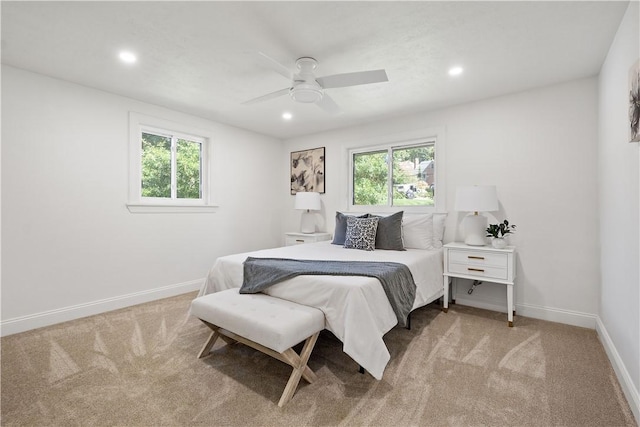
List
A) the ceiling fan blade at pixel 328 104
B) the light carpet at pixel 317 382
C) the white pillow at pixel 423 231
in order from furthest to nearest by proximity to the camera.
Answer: the white pillow at pixel 423 231
the ceiling fan blade at pixel 328 104
the light carpet at pixel 317 382

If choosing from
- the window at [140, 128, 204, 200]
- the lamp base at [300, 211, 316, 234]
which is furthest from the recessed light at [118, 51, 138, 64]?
the lamp base at [300, 211, 316, 234]

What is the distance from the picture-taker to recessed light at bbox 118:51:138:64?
8.09ft

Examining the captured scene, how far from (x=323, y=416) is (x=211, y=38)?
262cm

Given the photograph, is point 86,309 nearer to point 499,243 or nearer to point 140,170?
point 140,170

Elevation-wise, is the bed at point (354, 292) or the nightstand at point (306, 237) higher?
the nightstand at point (306, 237)

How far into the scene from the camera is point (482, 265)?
3.03 metres

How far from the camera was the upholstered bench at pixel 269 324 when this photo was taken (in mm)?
1734

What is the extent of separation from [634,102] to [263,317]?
2477 millimetres

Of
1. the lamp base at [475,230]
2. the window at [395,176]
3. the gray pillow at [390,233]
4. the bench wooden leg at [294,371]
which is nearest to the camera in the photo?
the bench wooden leg at [294,371]

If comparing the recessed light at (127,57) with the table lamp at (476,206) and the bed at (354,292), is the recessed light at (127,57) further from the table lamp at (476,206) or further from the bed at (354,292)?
the table lamp at (476,206)

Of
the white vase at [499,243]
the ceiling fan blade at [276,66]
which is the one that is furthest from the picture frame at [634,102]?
the ceiling fan blade at [276,66]

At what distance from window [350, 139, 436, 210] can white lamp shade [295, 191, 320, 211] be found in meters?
0.56

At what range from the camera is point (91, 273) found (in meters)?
3.15

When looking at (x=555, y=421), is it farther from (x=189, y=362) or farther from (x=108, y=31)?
(x=108, y=31)
